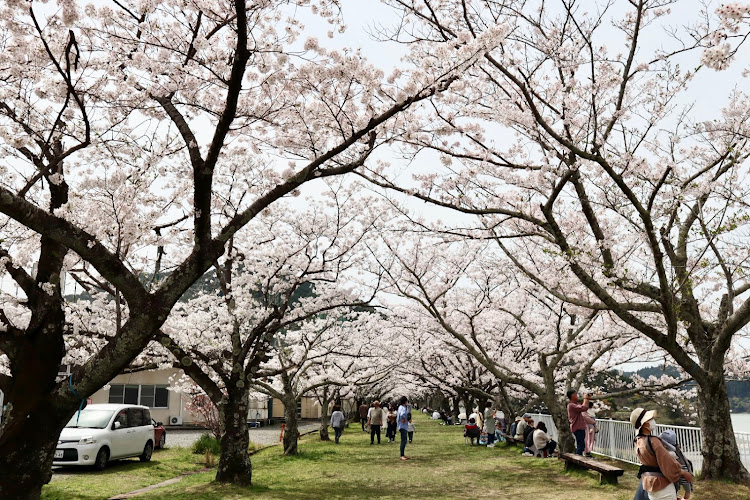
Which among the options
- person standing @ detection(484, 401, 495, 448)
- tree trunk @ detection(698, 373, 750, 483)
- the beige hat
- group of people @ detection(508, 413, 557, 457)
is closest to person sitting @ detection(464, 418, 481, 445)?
person standing @ detection(484, 401, 495, 448)

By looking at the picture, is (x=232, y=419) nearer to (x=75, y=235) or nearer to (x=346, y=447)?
(x=75, y=235)

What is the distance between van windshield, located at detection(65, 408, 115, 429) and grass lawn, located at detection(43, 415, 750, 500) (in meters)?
1.16

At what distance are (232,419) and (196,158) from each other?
6165 millimetres

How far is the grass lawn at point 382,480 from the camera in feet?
29.8

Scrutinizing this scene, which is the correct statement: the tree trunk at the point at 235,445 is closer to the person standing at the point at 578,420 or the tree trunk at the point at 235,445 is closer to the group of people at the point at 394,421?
the group of people at the point at 394,421

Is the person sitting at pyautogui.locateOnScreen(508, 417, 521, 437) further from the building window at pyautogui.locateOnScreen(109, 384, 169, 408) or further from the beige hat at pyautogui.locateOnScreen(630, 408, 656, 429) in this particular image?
the building window at pyautogui.locateOnScreen(109, 384, 169, 408)

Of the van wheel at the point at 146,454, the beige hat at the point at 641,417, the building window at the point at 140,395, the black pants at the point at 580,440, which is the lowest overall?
the van wheel at the point at 146,454

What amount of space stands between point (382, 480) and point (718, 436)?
6.10 metres

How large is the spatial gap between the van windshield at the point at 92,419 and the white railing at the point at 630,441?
1228 cm

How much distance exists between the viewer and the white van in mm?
12172

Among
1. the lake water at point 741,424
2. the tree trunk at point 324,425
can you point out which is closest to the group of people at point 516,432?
the lake water at point 741,424

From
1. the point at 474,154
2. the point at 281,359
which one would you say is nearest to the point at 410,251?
the point at 281,359

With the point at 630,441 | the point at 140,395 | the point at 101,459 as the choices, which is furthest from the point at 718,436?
the point at 140,395

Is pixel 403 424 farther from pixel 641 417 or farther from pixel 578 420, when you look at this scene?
pixel 641 417
